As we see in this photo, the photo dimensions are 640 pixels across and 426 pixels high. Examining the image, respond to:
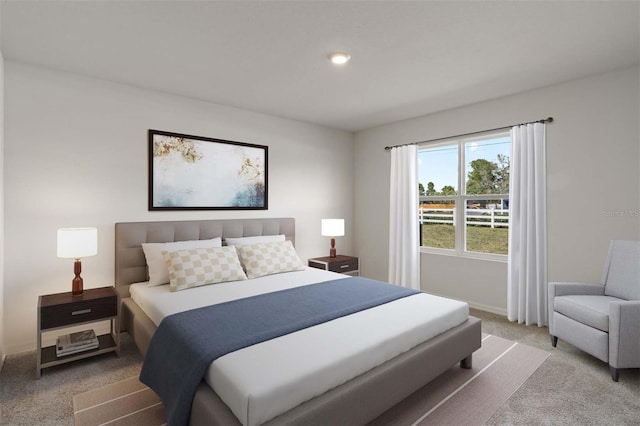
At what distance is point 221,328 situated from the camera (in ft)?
6.73

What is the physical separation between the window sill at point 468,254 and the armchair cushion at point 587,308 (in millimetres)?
1018

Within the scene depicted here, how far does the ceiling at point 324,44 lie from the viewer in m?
2.14

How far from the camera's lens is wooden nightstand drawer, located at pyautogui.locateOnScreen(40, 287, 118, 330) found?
257cm

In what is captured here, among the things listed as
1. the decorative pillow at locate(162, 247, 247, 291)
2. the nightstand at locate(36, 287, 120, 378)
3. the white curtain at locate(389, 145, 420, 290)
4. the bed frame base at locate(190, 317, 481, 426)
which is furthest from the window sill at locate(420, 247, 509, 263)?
the nightstand at locate(36, 287, 120, 378)

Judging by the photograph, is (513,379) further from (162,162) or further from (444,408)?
(162,162)

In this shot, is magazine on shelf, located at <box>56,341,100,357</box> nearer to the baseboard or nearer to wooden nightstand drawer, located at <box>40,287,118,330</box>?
wooden nightstand drawer, located at <box>40,287,118,330</box>

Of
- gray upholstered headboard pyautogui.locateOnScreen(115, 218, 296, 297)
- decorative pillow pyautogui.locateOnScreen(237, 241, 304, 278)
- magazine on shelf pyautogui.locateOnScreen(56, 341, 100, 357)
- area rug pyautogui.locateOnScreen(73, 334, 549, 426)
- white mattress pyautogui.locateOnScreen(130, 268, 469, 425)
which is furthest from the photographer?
decorative pillow pyautogui.locateOnScreen(237, 241, 304, 278)

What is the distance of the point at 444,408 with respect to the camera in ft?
7.07

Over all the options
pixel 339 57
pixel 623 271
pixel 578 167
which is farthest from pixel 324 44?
pixel 623 271

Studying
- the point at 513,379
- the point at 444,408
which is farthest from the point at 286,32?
the point at 513,379

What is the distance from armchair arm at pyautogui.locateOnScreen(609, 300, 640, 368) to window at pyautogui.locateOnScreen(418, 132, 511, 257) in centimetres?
162

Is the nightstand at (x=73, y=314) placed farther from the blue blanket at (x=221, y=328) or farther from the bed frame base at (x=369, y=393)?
the bed frame base at (x=369, y=393)

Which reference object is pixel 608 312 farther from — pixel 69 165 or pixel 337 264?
pixel 69 165

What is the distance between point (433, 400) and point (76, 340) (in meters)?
2.81
